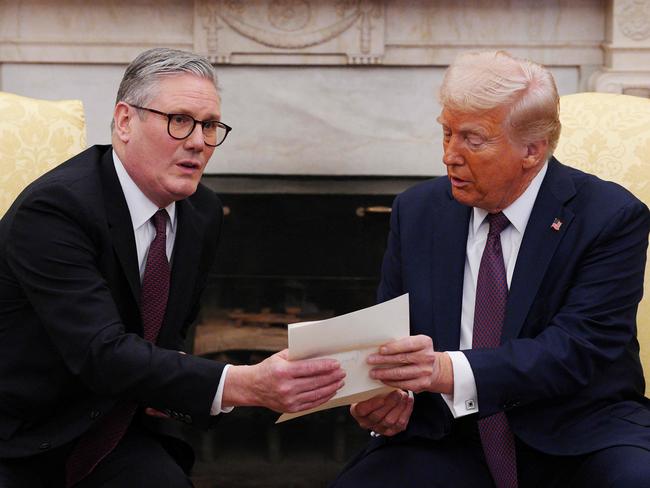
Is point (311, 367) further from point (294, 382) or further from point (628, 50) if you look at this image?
point (628, 50)

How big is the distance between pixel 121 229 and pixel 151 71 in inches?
13.0

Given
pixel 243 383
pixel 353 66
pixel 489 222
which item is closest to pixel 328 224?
pixel 353 66

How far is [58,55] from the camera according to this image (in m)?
4.18

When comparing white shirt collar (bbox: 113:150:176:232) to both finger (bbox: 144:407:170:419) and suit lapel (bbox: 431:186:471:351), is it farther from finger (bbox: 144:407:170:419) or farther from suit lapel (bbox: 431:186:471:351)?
suit lapel (bbox: 431:186:471:351)

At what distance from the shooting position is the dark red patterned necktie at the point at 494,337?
7.25ft

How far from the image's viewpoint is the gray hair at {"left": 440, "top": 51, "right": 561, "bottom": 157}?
214 cm

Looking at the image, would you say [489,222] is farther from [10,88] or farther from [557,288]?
[10,88]

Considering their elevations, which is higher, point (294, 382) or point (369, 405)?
point (294, 382)

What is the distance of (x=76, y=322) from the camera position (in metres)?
2.05

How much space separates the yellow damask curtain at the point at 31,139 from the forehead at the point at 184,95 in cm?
58

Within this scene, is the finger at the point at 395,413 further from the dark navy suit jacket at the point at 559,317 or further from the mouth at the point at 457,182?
the mouth at the point at 457,182

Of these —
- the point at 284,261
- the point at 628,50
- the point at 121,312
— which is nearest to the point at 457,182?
the point at 121,312

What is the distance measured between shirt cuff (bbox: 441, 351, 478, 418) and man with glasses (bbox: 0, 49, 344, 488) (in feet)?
0.91

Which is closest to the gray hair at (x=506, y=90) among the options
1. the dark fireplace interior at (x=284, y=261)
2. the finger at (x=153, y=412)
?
the finger at (x=153, y=412)
